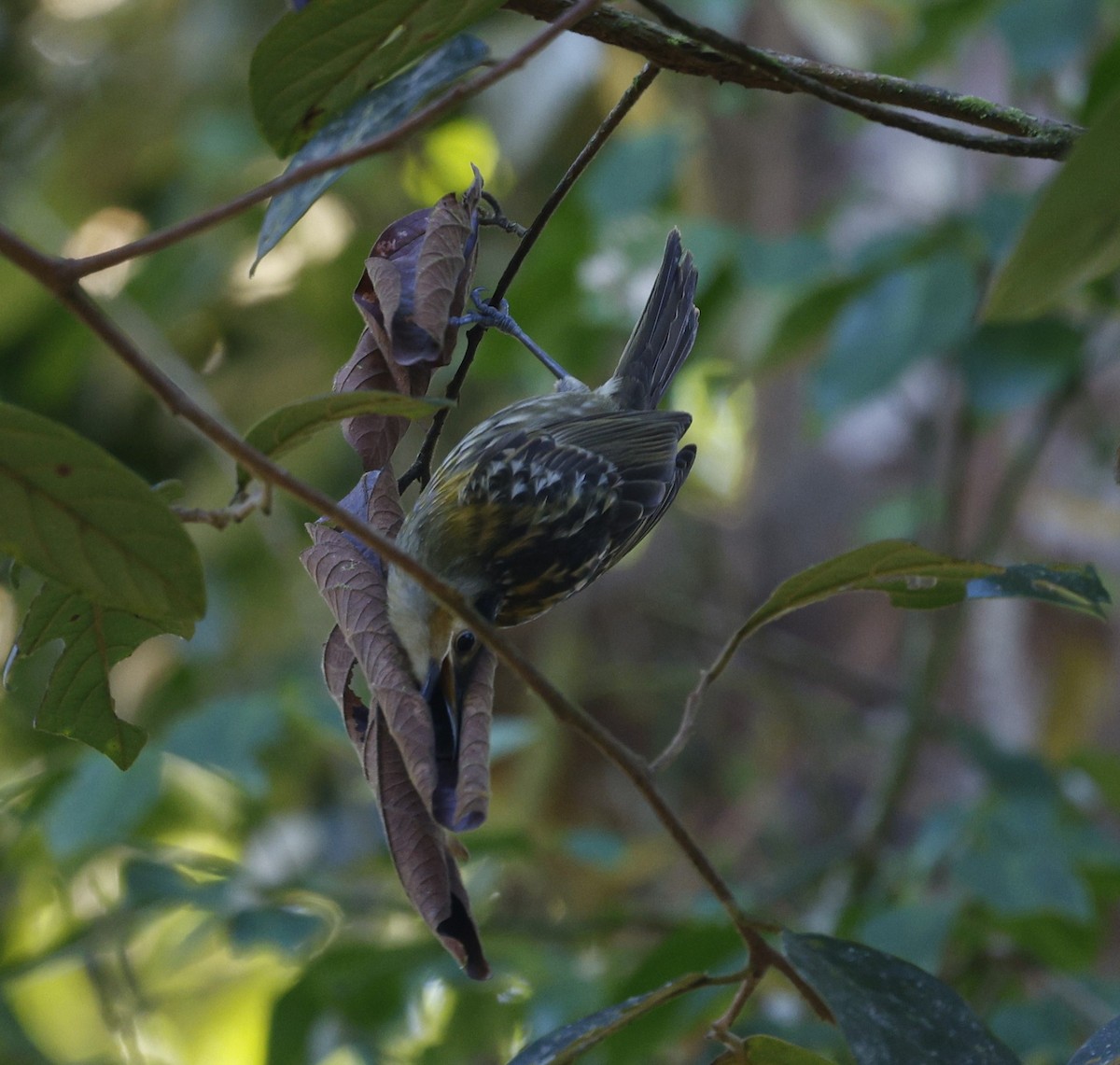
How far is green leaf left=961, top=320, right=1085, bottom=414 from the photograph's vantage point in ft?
7.13

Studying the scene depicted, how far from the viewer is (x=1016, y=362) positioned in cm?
220

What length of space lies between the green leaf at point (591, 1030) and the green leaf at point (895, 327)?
4.34 ft

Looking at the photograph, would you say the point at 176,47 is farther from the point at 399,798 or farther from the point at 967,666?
the point at 399,798

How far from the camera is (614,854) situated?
222cm

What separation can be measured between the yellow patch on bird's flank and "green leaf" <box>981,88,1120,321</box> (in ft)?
7.20

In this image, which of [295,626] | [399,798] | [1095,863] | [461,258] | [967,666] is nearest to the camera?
[399,798]

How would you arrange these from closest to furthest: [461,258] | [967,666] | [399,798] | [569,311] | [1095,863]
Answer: [399,798] < [461,258] < [1095,863] < [569,311] < [967,666]

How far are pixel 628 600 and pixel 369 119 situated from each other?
297 centimetres

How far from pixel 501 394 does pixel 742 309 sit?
67cm

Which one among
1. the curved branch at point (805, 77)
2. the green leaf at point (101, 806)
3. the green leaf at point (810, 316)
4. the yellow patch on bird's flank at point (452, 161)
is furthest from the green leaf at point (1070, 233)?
the yellow patch on bird's flank at point (452, 161)

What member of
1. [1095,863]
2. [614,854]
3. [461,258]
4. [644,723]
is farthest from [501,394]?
[461,258]

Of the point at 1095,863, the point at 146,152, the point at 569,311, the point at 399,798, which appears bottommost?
the point at 399,798

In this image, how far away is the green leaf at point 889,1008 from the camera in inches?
34.7

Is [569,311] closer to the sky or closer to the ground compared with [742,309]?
closer to the ground
